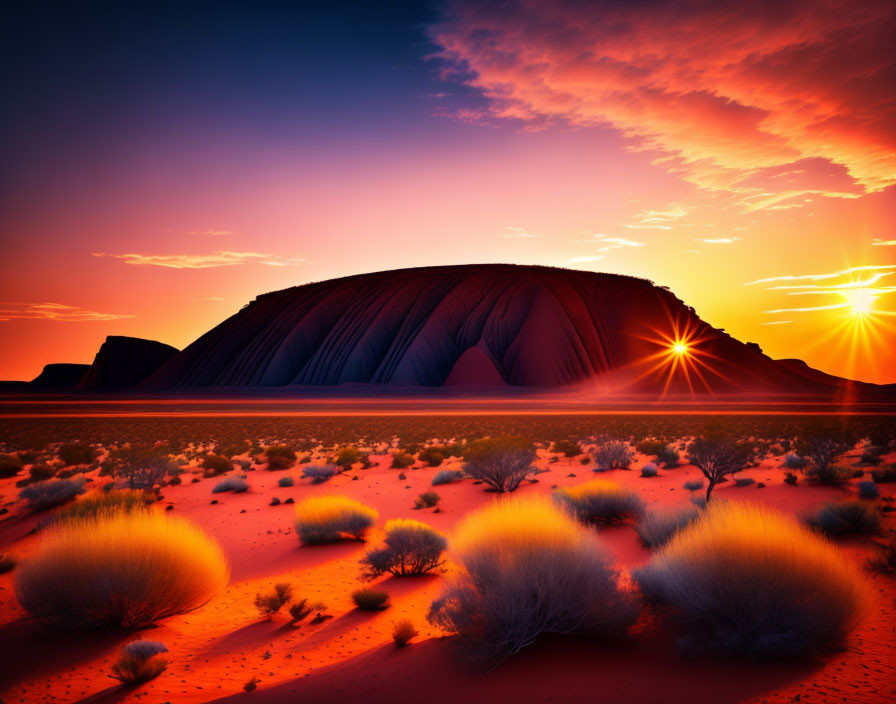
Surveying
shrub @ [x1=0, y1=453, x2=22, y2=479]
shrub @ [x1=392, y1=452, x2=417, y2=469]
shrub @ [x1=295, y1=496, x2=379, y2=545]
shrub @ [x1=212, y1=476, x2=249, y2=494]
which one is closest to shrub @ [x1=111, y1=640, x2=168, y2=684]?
shrub @ [x1=295, y1=496, x2=379, y2=545]

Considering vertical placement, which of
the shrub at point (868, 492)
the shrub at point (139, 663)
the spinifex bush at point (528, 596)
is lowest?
the shrub at point (139, 663)

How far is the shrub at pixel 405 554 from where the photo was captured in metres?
9.11

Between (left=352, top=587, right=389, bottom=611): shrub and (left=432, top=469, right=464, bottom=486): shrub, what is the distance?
9.57 metres

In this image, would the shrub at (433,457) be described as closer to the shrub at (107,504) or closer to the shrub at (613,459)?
the shrub at (613,459)

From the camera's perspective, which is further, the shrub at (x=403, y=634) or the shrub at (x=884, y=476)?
the shrub at (x=884, y=476)

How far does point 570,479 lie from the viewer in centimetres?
1752

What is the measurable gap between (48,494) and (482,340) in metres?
67.0

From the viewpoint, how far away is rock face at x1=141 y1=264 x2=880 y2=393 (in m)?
77.4

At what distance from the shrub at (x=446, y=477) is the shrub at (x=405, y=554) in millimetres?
7775

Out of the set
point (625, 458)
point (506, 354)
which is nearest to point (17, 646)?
point (625, 458)

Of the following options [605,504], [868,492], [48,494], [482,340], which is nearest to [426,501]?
[605,504]

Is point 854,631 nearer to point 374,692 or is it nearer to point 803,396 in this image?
point 374,692

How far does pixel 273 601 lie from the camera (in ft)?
25.1

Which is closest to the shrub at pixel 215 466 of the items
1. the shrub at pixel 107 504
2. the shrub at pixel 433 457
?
the shrub at pixel 107 504
